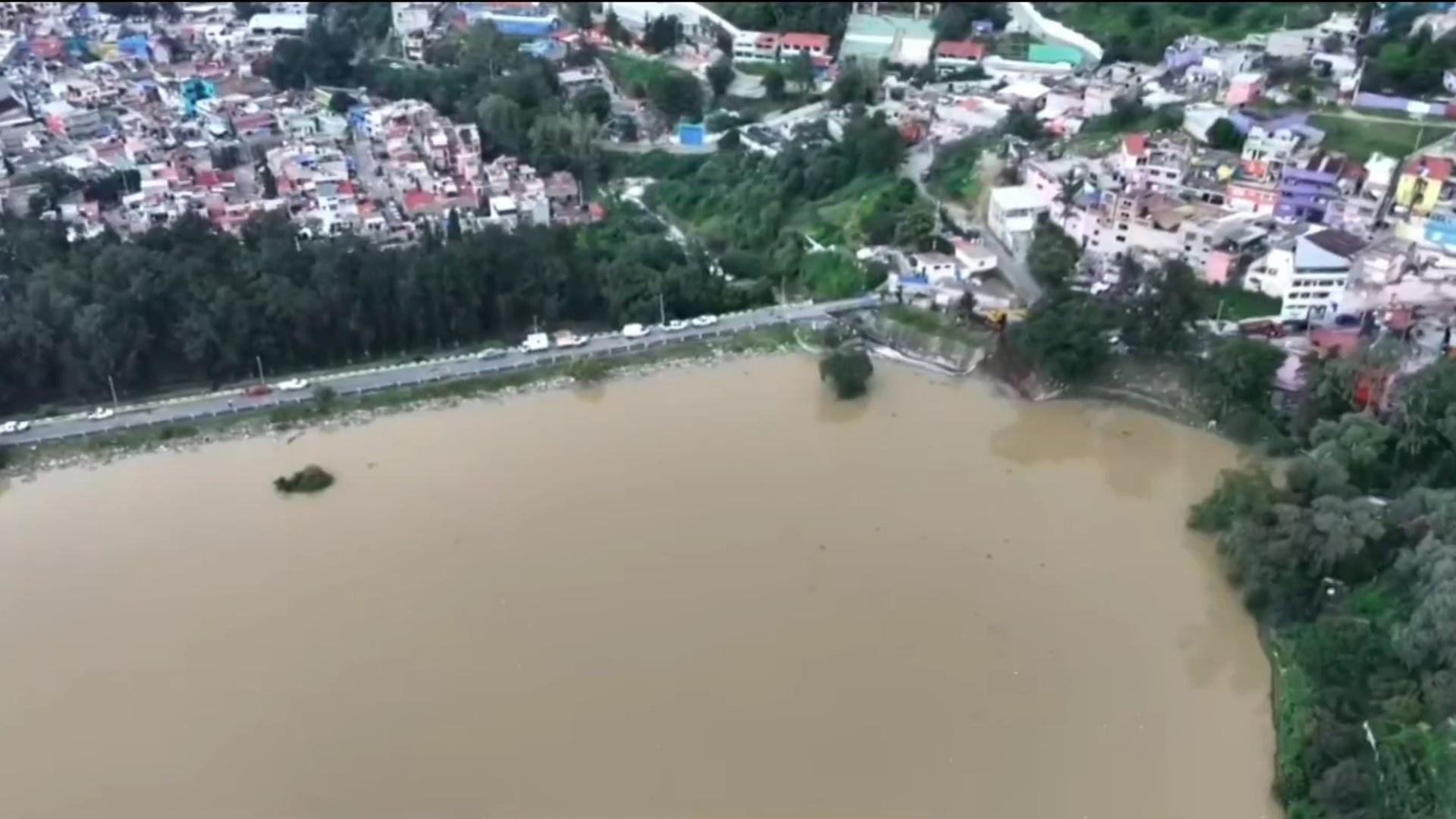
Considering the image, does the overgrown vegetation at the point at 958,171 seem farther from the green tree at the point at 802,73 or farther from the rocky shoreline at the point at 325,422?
the rocky shoreline at the point at 325,422

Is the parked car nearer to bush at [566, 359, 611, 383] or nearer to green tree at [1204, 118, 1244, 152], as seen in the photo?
green tree at [1204, 118, 1244, 152]

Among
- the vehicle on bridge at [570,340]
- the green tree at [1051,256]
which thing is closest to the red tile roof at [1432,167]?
the green tree at [1051,256]

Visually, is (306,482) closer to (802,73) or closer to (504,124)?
(504,124)

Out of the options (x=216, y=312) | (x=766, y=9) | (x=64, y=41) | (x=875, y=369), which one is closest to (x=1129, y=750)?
(x=875, y=369)

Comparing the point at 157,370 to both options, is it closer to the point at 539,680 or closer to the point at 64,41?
the point at 539,680

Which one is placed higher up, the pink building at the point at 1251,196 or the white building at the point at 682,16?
the white building at the point at 682,16

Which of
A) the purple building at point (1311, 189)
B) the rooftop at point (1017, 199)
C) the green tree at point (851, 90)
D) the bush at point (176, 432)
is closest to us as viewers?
the bush at point (176, 432)
